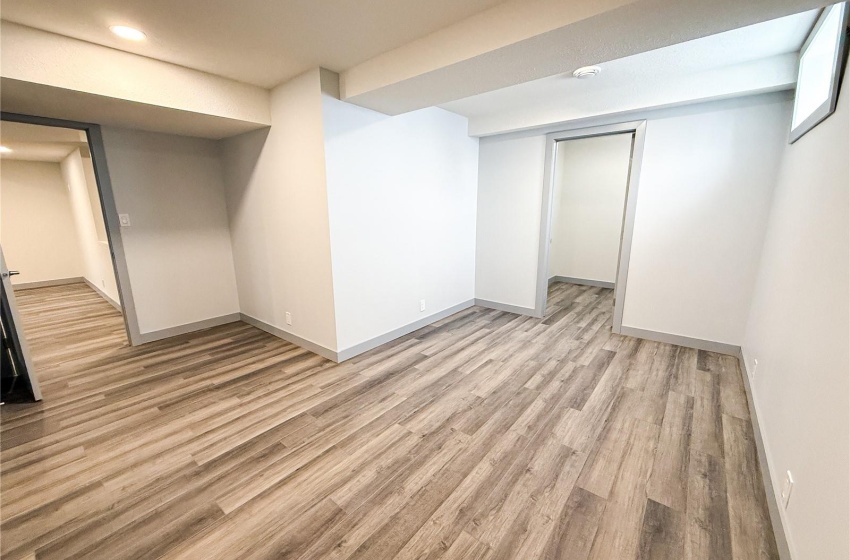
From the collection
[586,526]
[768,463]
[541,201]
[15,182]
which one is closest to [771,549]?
[768,463]

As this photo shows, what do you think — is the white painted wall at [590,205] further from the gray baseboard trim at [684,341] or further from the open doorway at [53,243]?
the open doorway at [53,243]

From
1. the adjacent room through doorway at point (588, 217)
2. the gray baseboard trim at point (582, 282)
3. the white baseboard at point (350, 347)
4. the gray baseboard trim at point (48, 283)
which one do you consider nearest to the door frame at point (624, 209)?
the adjacent room through doorway at point (588, 217)

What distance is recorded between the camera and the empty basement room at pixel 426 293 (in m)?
1.46

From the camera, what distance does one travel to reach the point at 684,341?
3.34 m

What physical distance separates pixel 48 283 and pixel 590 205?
1027 cm

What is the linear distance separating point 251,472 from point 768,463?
2807 mm

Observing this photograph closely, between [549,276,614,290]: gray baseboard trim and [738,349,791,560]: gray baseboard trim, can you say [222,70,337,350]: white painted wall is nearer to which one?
[738,349,791,560]: gray baseboard trim

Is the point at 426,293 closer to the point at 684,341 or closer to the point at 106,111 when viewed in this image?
the point at 684,341

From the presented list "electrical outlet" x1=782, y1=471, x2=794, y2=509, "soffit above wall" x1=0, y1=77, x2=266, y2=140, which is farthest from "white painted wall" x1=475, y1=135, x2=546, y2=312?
"electrical outlet" x1=782, y1=471, x2=794, y2=509

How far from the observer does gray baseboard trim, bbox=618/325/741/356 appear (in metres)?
3.12

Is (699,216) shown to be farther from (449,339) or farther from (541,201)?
(449,339)

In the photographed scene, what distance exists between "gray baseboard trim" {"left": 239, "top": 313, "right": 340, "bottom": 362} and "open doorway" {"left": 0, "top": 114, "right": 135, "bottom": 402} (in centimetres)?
114

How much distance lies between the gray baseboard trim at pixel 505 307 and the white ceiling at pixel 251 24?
134 inches

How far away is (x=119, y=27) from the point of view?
196 centimetres
